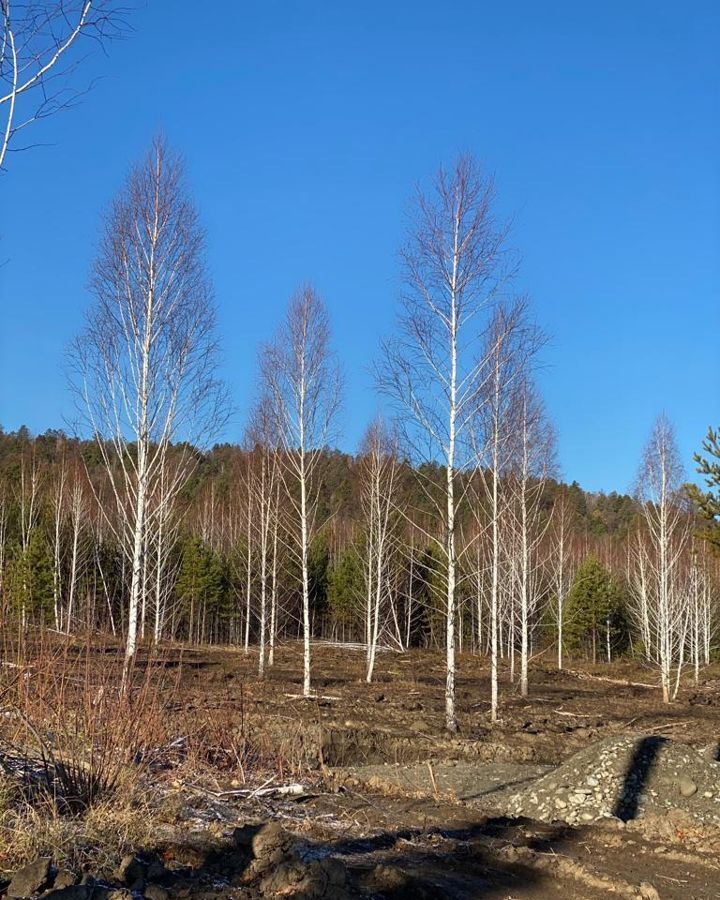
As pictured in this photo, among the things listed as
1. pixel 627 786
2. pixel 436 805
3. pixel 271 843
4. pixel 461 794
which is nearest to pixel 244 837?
pixel 271 843

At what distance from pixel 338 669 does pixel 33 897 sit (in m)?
24.6

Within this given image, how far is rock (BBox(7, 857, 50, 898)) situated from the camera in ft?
13.0

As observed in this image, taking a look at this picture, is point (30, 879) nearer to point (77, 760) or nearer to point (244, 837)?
point (77, 760)

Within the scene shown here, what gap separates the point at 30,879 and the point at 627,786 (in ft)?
22.4

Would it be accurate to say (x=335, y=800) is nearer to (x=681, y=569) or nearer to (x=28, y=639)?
(x=28, y=639)

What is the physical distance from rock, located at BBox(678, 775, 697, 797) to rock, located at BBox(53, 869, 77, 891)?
699 cm

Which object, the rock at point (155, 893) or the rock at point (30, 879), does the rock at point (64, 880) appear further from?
the rock at point (155, 893)

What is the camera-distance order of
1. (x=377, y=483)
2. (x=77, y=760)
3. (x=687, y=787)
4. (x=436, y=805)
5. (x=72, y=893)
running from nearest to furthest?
(x=72, y=893)
(x=77, y=760)
(x=436, y=805)
(x=687, y=787)
(x=377, y=483)

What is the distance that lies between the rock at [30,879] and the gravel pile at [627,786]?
5726 mm

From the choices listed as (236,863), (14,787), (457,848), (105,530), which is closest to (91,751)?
(14,787)

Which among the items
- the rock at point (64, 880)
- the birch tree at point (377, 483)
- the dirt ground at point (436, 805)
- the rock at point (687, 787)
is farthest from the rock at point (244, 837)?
the birch tree at point (377, 483)

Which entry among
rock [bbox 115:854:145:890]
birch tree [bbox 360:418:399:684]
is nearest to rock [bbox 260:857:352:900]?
rock [bbox 115:854:145:890]

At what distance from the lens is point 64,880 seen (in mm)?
4102

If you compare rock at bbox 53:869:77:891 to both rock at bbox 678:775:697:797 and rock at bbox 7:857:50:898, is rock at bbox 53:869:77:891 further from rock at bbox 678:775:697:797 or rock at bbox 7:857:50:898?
rock at bbox 678:775:697:797
